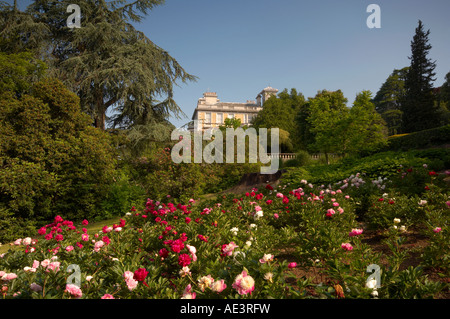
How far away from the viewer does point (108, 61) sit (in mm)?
11648

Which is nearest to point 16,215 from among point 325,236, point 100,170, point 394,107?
point 100,170

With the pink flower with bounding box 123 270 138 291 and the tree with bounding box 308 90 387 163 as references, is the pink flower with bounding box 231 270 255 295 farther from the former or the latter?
the tree with bounding box 308 90 387 163

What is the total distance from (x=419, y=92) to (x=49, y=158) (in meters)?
31.2

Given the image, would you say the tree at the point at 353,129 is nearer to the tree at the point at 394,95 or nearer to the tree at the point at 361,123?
the tree at the point at 361,123

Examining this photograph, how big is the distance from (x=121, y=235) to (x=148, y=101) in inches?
438

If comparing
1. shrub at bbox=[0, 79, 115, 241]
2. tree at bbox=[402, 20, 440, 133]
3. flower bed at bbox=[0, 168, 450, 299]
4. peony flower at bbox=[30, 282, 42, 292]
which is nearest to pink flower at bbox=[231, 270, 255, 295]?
flower bed at bbox=[0, 168, 450, 299]

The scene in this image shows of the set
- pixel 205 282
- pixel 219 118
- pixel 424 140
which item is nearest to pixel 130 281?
pixel 205 282

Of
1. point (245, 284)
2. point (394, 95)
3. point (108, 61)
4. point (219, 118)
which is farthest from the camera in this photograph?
point (219, 118)

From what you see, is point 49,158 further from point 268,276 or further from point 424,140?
point 424,140

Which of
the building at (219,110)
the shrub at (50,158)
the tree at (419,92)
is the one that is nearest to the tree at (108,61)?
the shrub at (50,158)

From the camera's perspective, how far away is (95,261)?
7.77 ft

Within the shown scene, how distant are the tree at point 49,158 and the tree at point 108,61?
10.5 feet

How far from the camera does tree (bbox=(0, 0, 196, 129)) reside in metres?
11.6
